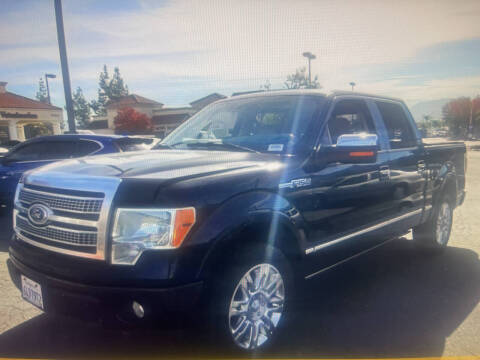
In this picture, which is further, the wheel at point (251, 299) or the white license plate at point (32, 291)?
the white license plate at point (32, 291)

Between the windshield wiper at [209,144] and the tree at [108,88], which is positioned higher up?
the tree at [108,88]

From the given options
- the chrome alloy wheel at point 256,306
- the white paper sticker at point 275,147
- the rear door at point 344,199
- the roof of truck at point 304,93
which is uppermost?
the roof of truck at point 304,93

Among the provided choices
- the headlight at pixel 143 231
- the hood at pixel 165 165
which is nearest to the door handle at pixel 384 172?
the hood at pixel 165 165

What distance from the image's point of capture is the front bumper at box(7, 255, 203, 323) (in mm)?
2145

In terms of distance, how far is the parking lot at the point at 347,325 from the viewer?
2891mm

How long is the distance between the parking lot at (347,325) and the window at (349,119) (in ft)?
5.20

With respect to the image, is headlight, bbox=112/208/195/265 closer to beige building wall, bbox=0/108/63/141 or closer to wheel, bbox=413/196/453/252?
wheel, bbox=413/196/453/252

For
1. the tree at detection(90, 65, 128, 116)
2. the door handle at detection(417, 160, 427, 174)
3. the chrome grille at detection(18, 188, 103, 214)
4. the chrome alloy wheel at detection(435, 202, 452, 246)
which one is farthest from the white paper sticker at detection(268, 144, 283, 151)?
the tree at detection(90, 65, 128, 116)

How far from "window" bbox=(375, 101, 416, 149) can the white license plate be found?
3.59 meters

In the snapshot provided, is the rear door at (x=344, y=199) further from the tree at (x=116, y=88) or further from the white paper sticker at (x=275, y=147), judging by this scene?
the tree at (x=116, y=88)

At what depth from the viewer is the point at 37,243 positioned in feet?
8.48

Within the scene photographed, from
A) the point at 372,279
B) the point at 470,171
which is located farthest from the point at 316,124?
the point at 470,171

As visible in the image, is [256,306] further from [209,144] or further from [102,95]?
[102,95]

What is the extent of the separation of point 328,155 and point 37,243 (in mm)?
2238
